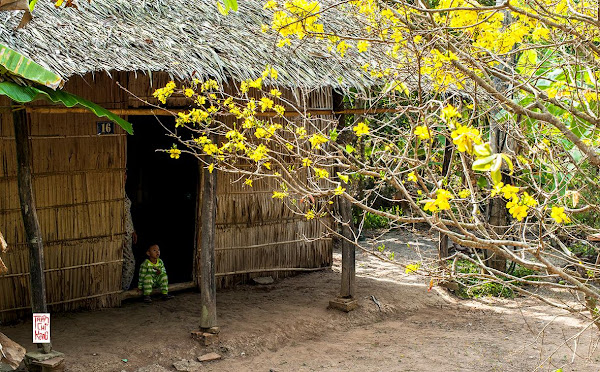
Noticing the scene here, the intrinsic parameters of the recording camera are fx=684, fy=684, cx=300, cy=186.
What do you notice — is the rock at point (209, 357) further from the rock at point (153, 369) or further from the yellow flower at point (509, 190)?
the yellow flower at point (509, 190)

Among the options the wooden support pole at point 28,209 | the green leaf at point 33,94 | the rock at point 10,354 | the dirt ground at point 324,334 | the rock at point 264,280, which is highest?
the green leaf at point 33,94

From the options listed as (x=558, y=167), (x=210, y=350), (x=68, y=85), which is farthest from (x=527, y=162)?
(x=68, y=85)

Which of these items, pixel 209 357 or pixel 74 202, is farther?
pixel 74 202

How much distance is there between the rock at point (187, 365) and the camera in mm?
6070

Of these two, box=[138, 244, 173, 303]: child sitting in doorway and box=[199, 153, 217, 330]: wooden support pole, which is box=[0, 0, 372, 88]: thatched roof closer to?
box=[199, 153, 217, 330]: wooden support pole

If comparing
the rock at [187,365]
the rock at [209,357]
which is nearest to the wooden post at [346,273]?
the rock at [209,357]

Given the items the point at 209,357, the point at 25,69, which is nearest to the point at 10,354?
the point at 209,357

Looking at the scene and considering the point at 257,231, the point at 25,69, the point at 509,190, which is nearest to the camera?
the point at 509,190

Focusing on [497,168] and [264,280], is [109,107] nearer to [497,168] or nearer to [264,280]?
[264,280]

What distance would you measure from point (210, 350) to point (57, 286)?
1701 mm

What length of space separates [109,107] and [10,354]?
271cm

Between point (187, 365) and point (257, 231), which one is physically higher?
point (257, 231)

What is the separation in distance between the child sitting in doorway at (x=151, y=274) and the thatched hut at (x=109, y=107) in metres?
0.28

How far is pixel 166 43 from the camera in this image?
6.20 m
